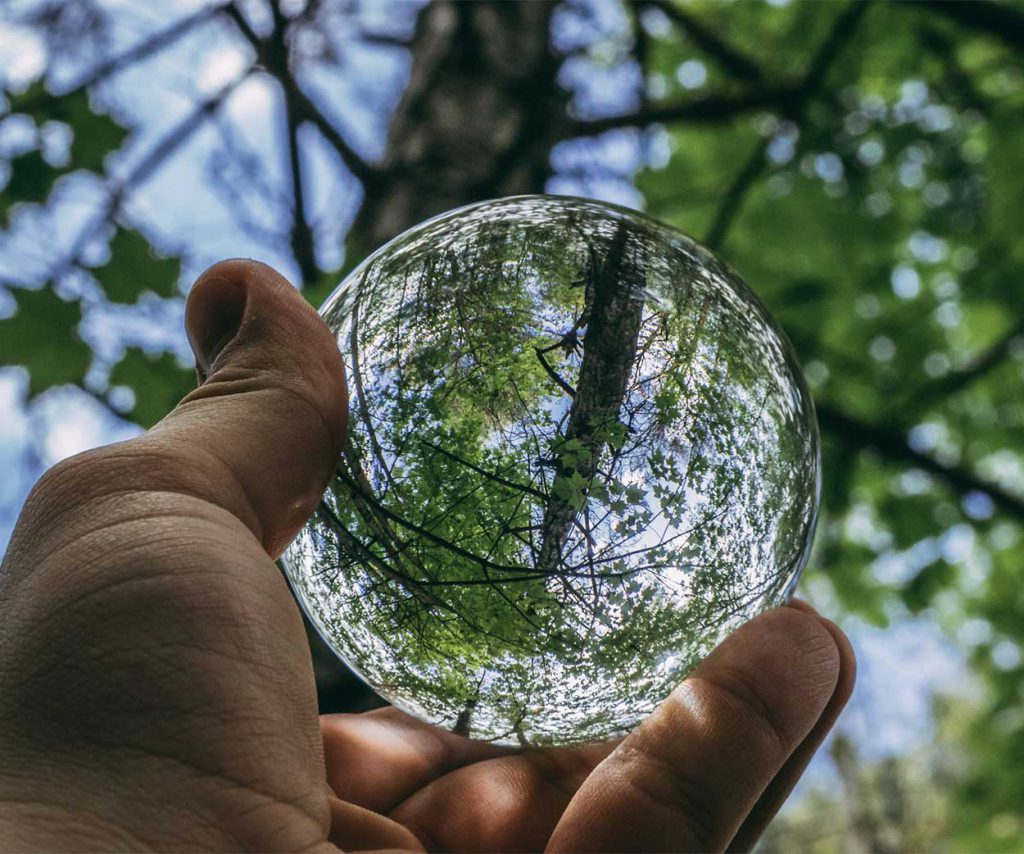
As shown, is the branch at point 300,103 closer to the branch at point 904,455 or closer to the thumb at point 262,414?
the thumb at point 262,414

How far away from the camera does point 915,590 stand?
4.18m

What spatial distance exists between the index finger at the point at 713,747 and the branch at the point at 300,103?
7.25ft

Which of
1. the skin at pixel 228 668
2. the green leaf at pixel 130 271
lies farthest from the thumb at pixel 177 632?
the green leaf at pixel 130 271

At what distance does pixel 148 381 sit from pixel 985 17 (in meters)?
3.51

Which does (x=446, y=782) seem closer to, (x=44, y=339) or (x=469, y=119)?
(x=44, y=339)

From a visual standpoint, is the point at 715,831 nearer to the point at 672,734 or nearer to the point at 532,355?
the point at 672,734

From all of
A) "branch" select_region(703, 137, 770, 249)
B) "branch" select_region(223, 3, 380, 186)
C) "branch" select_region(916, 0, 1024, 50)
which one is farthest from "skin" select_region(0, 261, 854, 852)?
"branch" select_region(916, 0, 1024, 50)

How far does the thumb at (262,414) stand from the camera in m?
1.50

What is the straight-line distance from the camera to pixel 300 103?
3.07 metres

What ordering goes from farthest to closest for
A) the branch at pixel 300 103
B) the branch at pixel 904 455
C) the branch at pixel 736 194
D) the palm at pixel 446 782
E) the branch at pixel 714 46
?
the branch at pixel 714 46
the branch at pixel 904 455
the branch at pixel 736 194
the branch at pixel 300 103
the palm at pixel 446 782

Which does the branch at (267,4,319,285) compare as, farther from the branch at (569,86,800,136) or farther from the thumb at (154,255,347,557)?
the branch at (569,86,800,136)

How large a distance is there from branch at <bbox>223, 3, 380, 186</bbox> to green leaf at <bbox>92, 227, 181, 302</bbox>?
2.18 ft

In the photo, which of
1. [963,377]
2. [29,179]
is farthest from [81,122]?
[963,377]

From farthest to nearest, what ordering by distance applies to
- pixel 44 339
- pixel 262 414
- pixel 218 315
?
pixel 44 339 < pixel 218 315 < pixel 262 414
